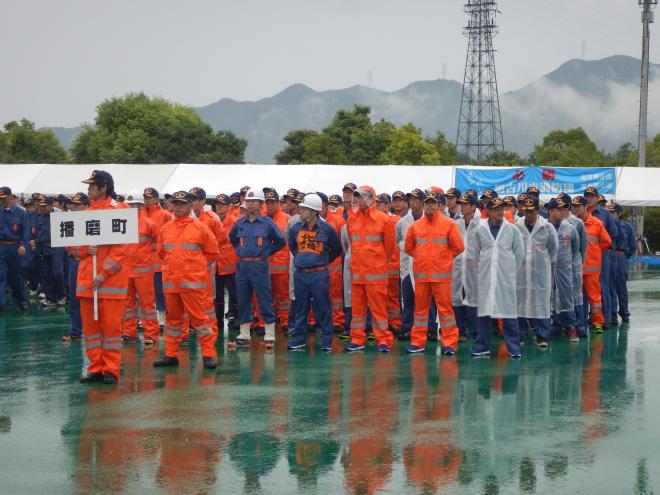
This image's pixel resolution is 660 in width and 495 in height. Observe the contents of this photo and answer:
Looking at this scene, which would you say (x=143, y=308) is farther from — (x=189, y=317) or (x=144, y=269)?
(x=189, y=317)

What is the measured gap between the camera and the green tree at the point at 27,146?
2479 inches

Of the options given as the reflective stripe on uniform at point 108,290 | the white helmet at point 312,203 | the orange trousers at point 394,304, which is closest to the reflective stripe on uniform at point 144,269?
the white helmet at point 312,203

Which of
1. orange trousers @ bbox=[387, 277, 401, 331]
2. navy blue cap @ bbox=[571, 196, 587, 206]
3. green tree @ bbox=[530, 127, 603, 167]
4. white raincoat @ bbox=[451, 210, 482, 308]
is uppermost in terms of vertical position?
green tree @ bbox=[530, 127, 603, 167]

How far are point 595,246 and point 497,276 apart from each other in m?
3.15

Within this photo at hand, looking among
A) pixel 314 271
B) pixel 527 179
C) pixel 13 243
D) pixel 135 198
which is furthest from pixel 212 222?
pixel 527 179

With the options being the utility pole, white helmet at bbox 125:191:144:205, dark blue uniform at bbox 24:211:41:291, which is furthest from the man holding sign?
the utility pole

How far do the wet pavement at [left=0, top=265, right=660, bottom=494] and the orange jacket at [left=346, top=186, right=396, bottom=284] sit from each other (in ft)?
3.18

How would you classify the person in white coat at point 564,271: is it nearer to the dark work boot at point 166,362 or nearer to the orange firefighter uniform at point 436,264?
the orange firefighter uniform at point 436,264

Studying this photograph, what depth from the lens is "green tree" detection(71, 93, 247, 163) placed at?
58.3m

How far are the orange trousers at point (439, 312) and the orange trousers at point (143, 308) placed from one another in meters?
3.30

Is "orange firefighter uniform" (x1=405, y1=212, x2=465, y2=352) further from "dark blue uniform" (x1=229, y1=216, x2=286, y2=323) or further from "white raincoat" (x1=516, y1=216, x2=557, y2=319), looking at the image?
"dark blue uniform" (x1=229, y1=216, x2=286, y2=323)

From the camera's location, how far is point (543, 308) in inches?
466

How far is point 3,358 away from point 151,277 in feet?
6.48

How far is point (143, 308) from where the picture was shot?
39.5ft
